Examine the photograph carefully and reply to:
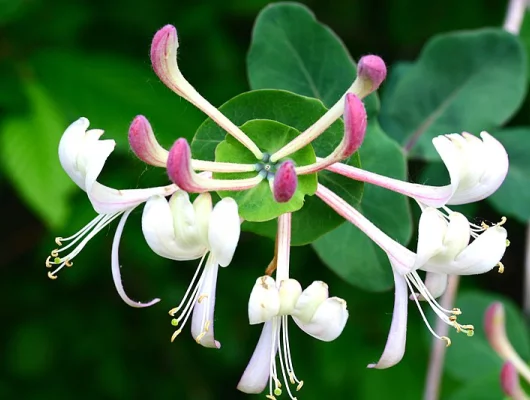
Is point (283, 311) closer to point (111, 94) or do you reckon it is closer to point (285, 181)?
point (285, 181)

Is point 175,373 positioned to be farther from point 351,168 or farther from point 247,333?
point 351,168

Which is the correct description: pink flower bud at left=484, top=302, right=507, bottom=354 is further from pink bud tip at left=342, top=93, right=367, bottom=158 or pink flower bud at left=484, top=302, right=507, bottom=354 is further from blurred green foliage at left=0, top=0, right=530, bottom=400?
pink bud tip at left=342, top=93, right=367, bottom=158

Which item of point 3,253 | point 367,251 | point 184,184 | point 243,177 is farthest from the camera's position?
point 3,253

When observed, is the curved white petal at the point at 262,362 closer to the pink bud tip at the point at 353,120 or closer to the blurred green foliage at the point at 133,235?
the pink bud tip at the point at 353,120

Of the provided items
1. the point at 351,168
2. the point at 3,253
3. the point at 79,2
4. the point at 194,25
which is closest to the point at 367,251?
the point at 351,168

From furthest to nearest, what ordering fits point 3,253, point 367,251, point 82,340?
point 3,253 < point 82,340 < point 367,251

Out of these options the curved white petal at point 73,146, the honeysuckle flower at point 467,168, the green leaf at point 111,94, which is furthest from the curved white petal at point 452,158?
the green leaf at point 111,94
